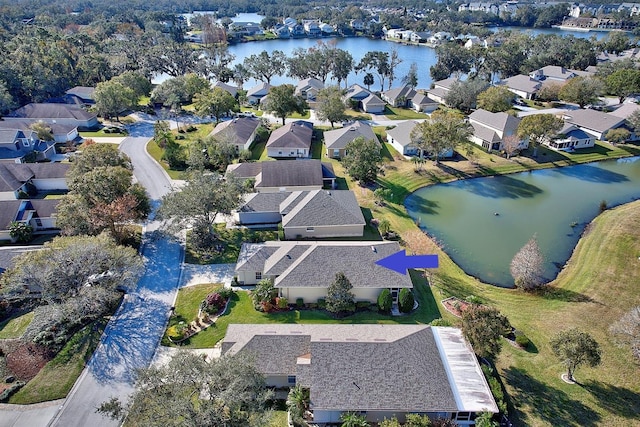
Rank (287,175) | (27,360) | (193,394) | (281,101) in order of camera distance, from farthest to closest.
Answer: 1. (281,101)
2. (287,175)
3. (27,360)
4. (193,394)

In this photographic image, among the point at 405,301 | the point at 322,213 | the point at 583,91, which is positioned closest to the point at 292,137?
the point at 322,213

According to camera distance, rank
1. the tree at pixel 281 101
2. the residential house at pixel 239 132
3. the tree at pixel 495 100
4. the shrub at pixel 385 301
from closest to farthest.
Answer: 1. the shrub at pixel 385 301
2. the residential house at pixel 239 132
3. the tree at pixel 281 101
4. the tree at pixel 495 100

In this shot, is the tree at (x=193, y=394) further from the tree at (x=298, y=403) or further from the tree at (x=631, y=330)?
the tree at (x=631, y=330)

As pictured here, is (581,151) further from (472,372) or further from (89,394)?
(89,394)

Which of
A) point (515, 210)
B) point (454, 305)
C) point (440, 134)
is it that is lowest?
point (515, 210)

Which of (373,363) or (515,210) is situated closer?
(373,363)

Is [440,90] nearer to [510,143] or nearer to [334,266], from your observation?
[510,143]

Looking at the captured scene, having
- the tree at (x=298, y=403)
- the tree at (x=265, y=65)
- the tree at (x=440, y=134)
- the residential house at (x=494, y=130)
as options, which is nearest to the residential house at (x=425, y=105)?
the residential house at (x=494, y=130)
